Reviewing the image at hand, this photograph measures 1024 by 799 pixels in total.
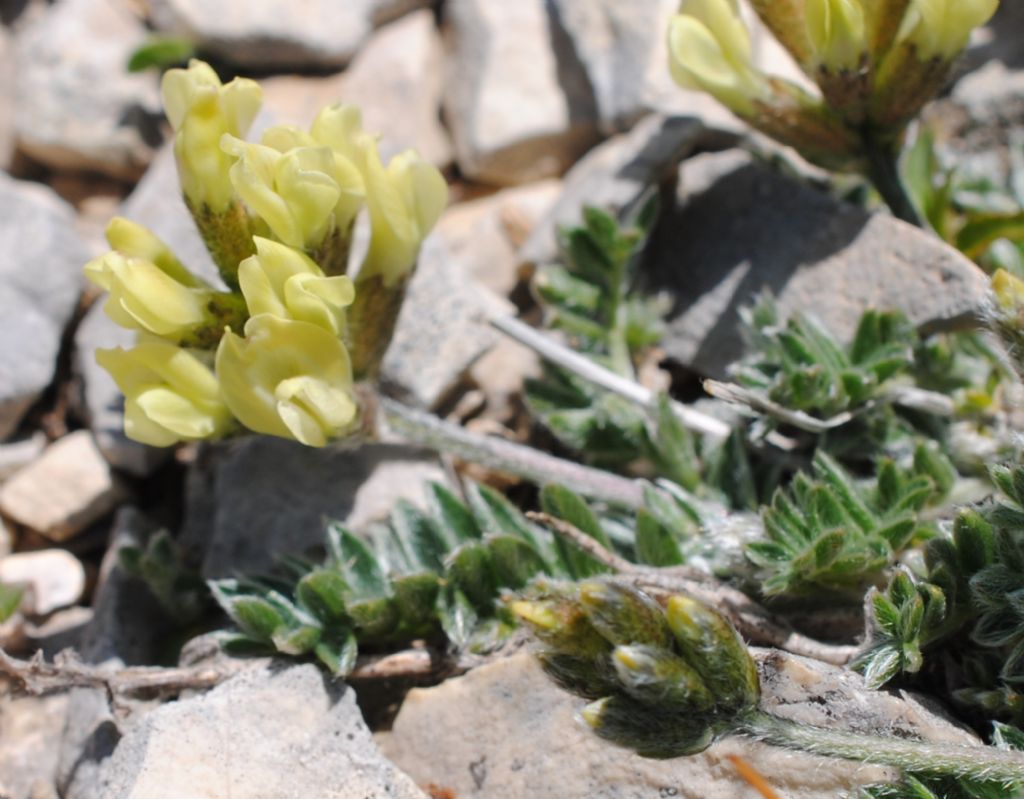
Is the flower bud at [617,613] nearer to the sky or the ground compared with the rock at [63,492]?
nearer to the sky

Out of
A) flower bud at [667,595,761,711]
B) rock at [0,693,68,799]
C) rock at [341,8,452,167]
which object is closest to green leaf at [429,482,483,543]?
flower bud at [667,595,761,711]

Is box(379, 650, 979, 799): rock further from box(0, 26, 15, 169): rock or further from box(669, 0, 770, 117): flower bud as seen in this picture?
box(0, 26, 15, 169): rock

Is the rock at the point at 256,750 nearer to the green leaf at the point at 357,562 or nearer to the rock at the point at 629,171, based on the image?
the green leaf at the point at 357,562

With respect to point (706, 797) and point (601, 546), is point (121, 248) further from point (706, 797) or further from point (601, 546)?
point (706, 797)

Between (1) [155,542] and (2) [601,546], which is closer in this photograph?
(2) [601,546]

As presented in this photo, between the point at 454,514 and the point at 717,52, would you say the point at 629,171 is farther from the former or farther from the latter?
the point at 454,514

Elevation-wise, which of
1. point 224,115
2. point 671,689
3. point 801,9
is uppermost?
point 801,9

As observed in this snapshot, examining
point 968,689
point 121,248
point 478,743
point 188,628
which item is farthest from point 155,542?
point 968,689

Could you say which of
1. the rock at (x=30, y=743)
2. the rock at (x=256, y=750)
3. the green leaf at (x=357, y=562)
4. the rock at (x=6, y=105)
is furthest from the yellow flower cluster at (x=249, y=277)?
the rock at (x=6, y=105)
